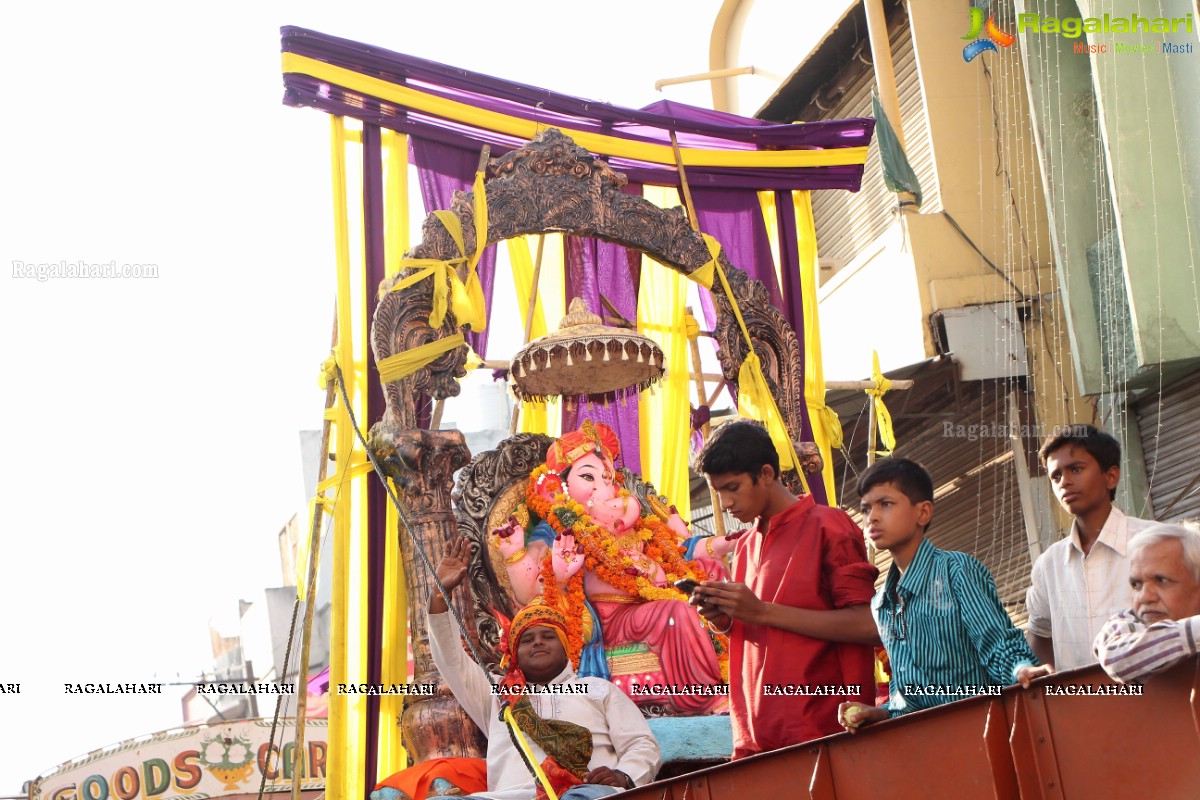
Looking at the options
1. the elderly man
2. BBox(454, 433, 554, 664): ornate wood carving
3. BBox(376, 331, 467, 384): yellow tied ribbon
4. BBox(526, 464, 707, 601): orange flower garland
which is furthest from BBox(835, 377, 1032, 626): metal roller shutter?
the elderly man

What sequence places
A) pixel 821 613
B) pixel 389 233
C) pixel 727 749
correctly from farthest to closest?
1. pixel 389 233
2. pixel 727 749
3. pixel 821 613

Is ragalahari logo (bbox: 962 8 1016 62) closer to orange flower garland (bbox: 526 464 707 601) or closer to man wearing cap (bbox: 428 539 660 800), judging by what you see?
orange flower garland (bbox: 526 464 707 601)

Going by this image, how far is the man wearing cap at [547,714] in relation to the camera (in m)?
5.28

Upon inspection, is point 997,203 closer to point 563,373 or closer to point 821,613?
point 563,373

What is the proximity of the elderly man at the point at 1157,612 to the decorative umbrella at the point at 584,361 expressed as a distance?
4.11 metres

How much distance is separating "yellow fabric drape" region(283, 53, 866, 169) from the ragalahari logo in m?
4.36

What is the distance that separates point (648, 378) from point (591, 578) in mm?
1351

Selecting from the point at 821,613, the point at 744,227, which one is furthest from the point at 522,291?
the point at 821,613

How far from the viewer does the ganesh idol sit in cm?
684

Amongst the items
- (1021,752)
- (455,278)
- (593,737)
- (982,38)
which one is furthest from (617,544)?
(982,38)

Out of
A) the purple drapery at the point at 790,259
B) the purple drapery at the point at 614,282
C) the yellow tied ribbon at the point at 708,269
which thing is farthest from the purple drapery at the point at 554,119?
the yellow tied ribbon at the point at 708,269

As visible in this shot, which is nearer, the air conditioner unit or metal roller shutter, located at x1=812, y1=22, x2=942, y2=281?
the air conditioner unit

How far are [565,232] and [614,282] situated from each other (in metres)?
1.79

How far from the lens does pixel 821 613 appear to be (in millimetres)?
4359
